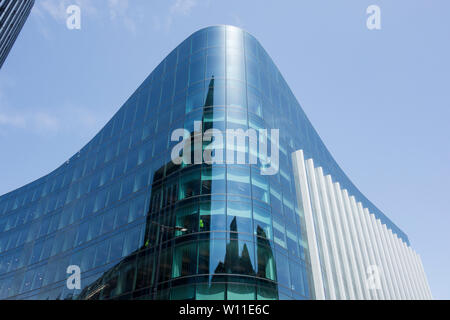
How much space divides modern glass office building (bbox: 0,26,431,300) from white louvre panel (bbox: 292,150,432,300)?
18cm

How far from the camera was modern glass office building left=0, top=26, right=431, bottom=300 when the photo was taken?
2627 centimetres

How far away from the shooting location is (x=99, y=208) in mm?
39062

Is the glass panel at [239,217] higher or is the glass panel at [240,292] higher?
the glass panel at [239,217]

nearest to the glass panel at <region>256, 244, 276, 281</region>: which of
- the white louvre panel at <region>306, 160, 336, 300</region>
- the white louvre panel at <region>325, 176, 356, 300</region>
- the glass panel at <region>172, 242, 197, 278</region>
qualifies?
the glass panel at <region>172, 242, 197, 278</region>

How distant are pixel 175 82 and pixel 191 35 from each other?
7.47m

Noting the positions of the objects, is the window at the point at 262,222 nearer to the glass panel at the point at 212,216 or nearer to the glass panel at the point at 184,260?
the glass panel at the point at 212,216

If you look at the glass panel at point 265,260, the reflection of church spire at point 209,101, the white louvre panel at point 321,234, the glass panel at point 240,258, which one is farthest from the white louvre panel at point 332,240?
the reflection of church spire at point 209,101

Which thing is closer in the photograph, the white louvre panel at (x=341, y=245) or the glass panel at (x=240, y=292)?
the glass panel at (x=240, y=292)

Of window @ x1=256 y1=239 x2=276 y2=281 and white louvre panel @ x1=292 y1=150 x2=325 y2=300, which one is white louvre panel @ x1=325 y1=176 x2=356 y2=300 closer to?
white louvre panel @ x1=292 y1=150 x2=325 y2=300

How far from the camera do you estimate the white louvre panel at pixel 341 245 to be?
3409 cm

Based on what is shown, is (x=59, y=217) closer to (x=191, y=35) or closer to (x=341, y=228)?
(x=191, y=35)

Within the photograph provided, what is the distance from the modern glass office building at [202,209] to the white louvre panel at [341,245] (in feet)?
0.59

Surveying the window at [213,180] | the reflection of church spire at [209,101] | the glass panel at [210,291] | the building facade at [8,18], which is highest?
the building facade at [8,18]
